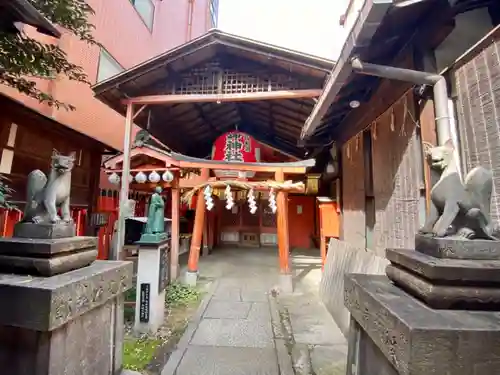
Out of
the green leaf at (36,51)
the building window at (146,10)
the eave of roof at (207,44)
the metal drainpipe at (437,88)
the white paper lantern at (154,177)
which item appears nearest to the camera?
the metal drainpipe at (437,88)

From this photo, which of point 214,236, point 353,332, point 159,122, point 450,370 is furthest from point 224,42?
point 214,236

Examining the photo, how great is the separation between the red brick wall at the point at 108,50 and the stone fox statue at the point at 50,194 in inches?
291

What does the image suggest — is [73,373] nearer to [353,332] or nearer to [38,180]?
[38,180]

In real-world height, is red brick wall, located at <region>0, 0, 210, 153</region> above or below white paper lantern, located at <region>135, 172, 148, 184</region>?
above

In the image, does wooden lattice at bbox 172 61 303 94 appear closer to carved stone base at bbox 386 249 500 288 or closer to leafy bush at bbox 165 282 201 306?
leafy bush at bbox 165 282 201 306

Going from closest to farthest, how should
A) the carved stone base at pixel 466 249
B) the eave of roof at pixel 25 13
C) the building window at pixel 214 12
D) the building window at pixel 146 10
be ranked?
1. the carved stone base at pixel 466 249
2. the eave of roof at pixel 25 13
3. the building window at pixel 146 10
4. the building window at pixel 214 12

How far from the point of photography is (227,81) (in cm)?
791

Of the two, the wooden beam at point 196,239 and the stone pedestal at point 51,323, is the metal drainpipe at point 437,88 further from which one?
the wooden beam at point 196,239

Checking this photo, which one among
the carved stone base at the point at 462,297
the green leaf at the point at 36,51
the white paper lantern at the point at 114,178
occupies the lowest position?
the carved stone base at the point at 462,297

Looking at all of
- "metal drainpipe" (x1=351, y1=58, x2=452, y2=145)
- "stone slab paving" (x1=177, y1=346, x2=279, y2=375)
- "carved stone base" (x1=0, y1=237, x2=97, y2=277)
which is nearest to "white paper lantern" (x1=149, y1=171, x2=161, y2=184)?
"stone slab paving" (x1=177, y1=346, x2=279, y2=375)

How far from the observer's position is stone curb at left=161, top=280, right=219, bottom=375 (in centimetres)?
418

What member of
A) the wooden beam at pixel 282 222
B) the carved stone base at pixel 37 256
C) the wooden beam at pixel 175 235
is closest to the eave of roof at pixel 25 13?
the carved stone base at pixel 37 256

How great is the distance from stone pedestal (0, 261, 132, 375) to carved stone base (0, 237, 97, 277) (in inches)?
2.4

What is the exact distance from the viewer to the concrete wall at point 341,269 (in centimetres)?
495
